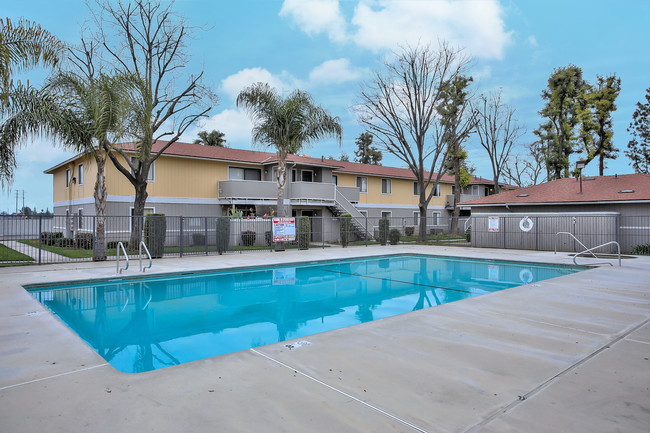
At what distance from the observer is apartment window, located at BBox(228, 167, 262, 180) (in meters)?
27.0

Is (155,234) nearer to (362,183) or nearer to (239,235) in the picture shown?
(239,235)

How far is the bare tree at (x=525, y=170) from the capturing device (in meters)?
47.7

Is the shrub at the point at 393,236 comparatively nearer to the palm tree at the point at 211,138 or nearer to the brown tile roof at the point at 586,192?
the brown tile roof at the point at 586,192

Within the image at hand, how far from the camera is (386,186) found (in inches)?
1411

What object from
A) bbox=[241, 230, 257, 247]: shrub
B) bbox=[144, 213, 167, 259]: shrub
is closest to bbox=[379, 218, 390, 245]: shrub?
bbox=[241, 230, 257, 247]: shrub

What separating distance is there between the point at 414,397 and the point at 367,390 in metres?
0.45

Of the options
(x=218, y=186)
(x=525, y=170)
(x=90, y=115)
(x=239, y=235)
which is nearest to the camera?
(x=90, y=115)

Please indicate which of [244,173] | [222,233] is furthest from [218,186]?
[222,233]

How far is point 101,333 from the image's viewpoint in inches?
288

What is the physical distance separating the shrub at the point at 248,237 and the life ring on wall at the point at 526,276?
14.4 meters

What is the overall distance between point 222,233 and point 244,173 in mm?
8507

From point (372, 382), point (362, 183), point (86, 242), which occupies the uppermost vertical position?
point (362, 183)

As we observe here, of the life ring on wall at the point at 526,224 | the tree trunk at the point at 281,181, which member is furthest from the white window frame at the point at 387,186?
the tree trunk at the point at 281,181

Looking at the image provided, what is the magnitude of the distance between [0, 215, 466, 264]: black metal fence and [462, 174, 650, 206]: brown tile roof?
25.9 ft
